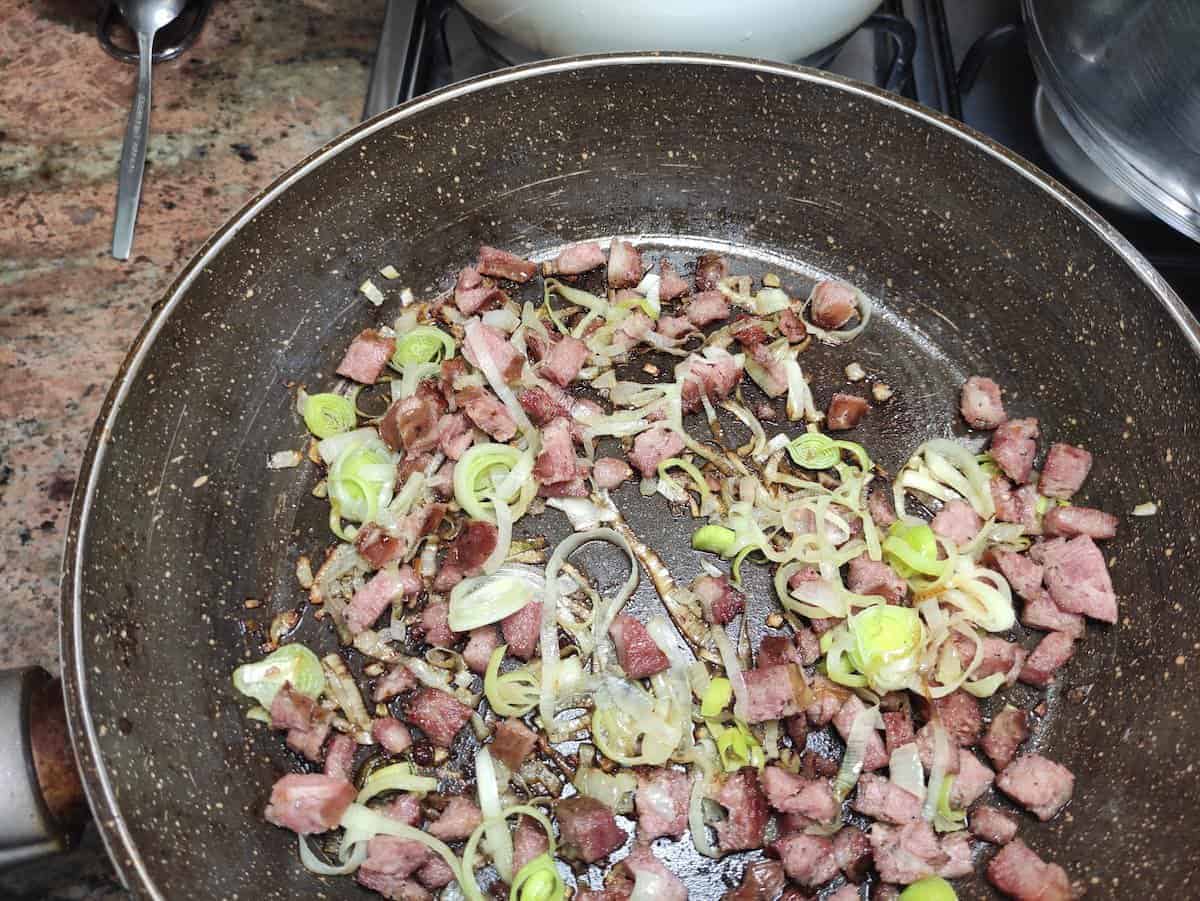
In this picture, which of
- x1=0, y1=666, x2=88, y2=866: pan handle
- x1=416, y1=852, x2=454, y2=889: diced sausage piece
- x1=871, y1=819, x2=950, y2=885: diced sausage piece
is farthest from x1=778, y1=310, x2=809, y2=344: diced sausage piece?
x1=0, y1=666, x2=88, y2=866: pan handle

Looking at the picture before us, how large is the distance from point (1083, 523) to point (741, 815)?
2.37ft

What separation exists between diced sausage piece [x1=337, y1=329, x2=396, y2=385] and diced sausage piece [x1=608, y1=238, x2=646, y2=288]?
0.42 meters

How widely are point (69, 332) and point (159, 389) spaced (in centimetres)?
47

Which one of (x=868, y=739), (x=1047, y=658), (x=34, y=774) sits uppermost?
(x=1047, y=658)

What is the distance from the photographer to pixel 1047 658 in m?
1.30

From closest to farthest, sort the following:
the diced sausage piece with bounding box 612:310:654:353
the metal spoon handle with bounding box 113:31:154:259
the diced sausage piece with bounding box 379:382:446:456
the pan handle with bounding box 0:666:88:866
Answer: the pan handle with bounding box 0:666:88:866
the diced sausage piece with bounding box 379:382:446:456
the diced sausage piece with bounding box 612:310:654:353
the metal spoon handle with bounding box 113:31:154:259

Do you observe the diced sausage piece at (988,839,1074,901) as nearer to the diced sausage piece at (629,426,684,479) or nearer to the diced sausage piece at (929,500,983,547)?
the diced sausage piece at (929,500,983,547)

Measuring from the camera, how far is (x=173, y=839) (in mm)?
1125

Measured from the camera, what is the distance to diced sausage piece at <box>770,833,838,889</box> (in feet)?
3.86

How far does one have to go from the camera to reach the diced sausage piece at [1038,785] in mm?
1231

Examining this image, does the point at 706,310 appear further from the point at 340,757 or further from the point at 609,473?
the point at 340,757

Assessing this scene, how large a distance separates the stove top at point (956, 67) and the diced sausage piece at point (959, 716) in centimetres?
88

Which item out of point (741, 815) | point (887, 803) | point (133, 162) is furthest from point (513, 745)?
point (133, 162)

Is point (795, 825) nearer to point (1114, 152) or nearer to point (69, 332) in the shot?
point (1114, 152)
